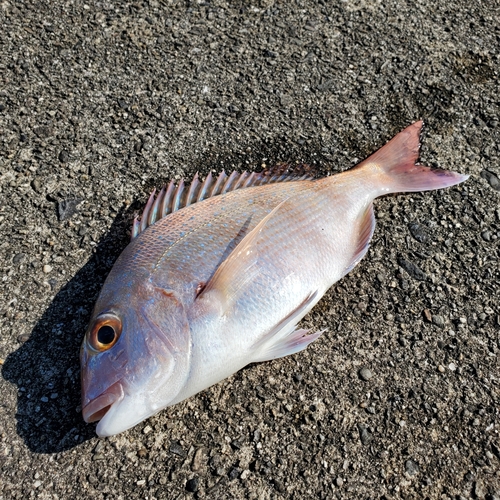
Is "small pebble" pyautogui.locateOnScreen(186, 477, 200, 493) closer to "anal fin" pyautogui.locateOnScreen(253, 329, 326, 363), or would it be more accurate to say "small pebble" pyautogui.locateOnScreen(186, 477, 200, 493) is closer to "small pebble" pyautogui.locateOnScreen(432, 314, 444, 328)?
"anal fin" pyautogui.locateOnScreen(253, 329, 326, 363)

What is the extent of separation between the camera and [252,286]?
7.15ft

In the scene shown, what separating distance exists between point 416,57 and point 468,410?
2409 millimetres

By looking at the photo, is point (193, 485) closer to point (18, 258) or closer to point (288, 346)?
point (288, 346)

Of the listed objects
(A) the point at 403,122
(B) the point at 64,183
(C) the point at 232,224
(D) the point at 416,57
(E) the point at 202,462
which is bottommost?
(E) the point at 202,462

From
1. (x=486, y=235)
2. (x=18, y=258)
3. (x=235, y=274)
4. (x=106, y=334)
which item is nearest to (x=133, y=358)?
(x=106, y=334)

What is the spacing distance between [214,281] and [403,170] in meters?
1.41

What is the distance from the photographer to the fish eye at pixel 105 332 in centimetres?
195

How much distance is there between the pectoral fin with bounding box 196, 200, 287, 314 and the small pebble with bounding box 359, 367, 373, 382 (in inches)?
29.0

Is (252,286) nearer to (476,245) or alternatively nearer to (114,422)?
(114,422)

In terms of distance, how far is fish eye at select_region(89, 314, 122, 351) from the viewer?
1951 mm

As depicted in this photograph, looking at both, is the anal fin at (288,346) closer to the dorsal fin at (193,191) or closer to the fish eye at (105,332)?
the fish eye at (105,332)

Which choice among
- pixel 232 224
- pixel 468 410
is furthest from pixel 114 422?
pixel 468 410

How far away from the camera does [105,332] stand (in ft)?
6.47

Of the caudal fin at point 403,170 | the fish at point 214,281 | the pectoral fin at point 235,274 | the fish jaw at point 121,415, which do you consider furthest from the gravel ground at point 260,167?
the pectoral fin at point 235,274
